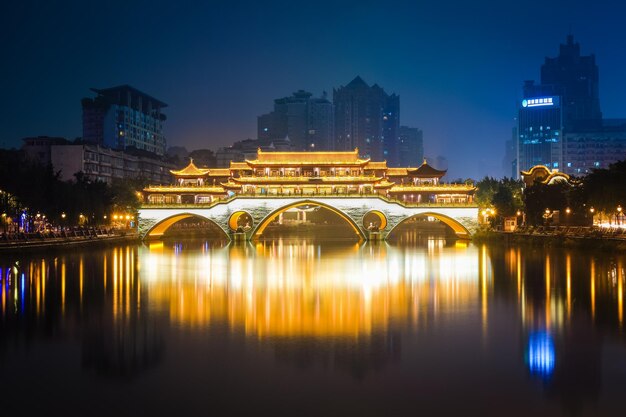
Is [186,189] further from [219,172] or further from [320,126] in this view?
[320,126]

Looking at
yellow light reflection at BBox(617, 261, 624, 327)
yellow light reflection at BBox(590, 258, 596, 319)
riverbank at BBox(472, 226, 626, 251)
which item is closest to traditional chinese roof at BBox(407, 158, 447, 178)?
riverbank at BBox(472, 226, 626, 251)

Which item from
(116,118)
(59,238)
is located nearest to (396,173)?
(59,238)

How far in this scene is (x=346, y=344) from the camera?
15.2 m

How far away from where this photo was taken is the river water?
1156 cm

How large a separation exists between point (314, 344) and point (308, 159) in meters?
43.5

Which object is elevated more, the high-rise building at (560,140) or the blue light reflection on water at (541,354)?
the high-rise building at (560,140)

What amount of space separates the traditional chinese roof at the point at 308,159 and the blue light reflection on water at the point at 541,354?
41752 mm

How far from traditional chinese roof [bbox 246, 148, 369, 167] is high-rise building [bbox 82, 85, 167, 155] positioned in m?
57.7

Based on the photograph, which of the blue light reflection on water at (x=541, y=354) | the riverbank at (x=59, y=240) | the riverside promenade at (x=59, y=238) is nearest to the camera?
the blue light reflection on water at (x=541, y=354)

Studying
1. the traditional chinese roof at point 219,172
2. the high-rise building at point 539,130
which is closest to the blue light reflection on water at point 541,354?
the traditional chinese roof at point 219,172

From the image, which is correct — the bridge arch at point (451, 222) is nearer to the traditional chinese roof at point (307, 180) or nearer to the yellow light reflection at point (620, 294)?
the traditional chinese roof at point (307, 180)

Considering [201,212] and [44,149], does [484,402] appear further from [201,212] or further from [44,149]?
[44,149]

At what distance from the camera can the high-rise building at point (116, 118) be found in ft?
373

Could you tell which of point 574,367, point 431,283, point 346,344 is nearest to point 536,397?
point 574,367
